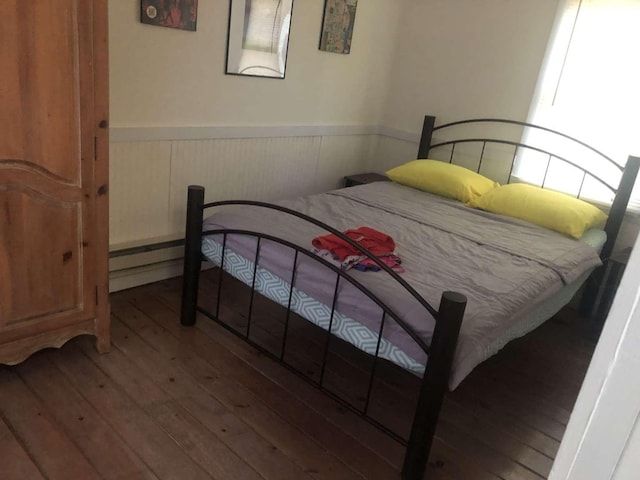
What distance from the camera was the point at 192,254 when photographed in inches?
104

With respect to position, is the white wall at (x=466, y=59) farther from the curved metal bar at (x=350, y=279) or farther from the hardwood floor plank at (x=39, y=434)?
the hardwood floor plank at (x=39, y=434)

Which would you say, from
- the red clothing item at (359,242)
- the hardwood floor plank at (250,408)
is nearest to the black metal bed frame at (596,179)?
the red clothing item at (359,242)

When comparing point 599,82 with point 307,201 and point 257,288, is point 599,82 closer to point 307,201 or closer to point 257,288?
point 307,201

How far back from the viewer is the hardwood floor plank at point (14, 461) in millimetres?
1722

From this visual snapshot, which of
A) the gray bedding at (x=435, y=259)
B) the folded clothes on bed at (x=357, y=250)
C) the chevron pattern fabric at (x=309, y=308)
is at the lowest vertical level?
the chevron pattern fabric at (x=309, y=308)

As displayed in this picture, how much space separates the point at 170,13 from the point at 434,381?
2.21m

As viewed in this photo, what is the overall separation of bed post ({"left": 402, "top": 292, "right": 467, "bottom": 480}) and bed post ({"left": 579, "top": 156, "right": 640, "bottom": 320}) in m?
2.01

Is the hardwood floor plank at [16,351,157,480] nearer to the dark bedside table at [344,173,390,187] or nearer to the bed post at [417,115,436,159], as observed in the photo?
the dark bedside table at [344,173,390,187]

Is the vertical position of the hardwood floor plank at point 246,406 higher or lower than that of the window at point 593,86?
lower

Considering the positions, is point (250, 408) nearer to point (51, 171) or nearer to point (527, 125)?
point (51, 171)

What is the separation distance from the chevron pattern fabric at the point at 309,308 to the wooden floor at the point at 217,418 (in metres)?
0.38

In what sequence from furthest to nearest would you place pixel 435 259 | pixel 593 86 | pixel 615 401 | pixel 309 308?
1. pixel 593 86
2. pixel 435 259
3. pixel 309 308
4. pixel 615 401

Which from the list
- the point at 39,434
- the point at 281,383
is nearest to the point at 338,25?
the point at 281,383

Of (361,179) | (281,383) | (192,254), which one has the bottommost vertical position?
(281,383)
